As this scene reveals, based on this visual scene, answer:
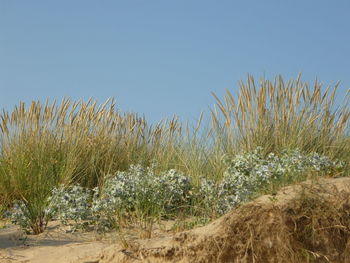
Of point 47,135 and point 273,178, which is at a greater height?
point 47,135

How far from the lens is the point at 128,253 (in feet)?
13.4

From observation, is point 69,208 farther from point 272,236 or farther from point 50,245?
point 272,236

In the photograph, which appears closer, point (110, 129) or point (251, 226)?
point (251, 226)

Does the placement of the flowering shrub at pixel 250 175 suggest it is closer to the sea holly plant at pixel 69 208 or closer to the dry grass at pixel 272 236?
the dry grass at pixel 272 236

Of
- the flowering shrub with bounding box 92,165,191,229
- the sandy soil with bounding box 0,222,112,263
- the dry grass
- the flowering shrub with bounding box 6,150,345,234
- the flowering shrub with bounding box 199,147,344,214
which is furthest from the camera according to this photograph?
the flowering shrub with bounding box 92,165,191,229

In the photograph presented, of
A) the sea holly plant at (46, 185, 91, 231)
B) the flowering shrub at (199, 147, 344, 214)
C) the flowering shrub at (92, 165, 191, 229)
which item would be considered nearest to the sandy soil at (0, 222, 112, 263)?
the sea holly plant at (46, 185, 91, 231)

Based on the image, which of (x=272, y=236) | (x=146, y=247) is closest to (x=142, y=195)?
(x=146, y=247)

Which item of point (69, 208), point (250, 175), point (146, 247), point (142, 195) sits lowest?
point (146, 247)

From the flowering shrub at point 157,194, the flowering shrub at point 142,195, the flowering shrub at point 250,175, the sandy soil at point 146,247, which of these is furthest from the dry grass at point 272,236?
the flowering shrub at point 142,195

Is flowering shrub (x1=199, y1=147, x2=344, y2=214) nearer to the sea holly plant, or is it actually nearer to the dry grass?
the dry grass

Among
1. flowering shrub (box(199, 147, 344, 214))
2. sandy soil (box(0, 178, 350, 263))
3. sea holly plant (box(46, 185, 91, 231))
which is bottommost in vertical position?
sandy soil (box(0, 178, 350, 263))

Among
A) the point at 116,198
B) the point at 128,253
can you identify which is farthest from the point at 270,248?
the point at 116,198

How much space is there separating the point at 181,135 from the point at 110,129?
177cm

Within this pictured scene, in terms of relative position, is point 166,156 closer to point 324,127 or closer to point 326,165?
point 324,127
